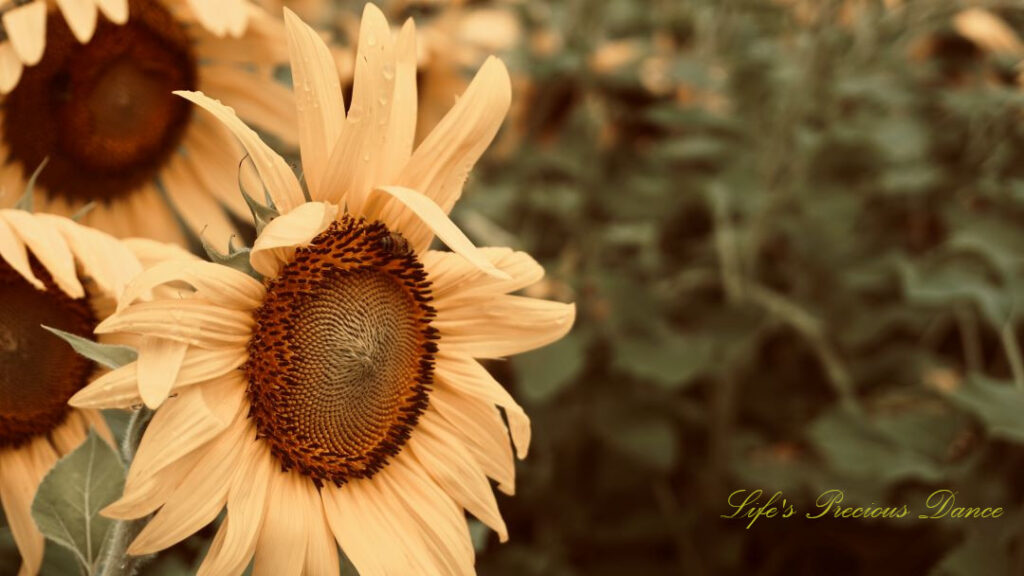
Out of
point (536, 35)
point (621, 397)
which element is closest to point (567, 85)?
point (536, 35)

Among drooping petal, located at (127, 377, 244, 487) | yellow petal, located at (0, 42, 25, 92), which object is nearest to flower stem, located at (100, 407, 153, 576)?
drooping petal, located at (127, 377, 244, 487)

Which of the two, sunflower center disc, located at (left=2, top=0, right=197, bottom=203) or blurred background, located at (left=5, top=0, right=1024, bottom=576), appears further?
blurred background, located at (left=5, top=0, right=1024, bottom=576)

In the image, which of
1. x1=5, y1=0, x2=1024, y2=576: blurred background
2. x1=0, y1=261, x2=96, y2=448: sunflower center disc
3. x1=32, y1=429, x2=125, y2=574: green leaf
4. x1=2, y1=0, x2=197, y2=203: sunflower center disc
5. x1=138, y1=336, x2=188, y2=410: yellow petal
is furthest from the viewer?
x1=5, y1=0, x2=1024, y2=576: blurred background

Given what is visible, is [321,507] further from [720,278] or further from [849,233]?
[849,233]

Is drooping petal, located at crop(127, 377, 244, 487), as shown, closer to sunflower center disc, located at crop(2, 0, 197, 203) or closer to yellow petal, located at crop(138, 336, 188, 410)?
yellow petal, located at crop(138, 336, 188, 410)

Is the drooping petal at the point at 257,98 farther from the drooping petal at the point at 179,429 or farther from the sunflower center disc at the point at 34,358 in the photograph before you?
the drooping petal at the point at 179,429

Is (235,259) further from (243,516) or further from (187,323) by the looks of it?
(243,516)
